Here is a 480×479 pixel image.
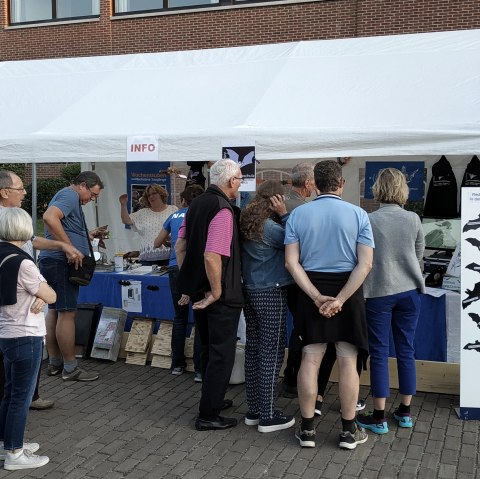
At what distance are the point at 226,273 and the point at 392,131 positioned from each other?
169cm

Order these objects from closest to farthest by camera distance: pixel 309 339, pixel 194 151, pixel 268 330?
pixel 309 339 < pixel 268 330 < pixel 194 151

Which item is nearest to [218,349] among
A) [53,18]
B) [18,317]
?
[18,317]

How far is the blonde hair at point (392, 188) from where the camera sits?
3760 millimetres

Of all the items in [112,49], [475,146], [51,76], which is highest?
[112,49]

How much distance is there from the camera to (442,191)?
7.05 metres

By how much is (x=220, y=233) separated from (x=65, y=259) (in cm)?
175

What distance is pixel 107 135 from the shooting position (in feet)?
16.5

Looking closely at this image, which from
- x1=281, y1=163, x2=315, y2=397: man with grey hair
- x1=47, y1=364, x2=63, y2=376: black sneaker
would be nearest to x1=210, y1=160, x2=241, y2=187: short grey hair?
x1=281, y1=163, x2=315, y2=397: man with grey hair

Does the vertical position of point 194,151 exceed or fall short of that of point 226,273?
it exceeds it

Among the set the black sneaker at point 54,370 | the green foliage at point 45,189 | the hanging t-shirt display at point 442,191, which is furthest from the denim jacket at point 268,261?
the green foliage at point 45,189

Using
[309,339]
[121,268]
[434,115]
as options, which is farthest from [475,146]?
[121,268]

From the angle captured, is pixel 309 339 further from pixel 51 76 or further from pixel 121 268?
pixel 51 76

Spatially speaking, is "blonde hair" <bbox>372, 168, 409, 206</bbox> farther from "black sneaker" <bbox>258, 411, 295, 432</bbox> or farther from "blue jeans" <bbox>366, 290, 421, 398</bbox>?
"black sneaker" <bbox>258, 411, 295, 432</bbox>

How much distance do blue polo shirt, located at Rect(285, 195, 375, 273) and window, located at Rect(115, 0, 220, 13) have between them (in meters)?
10.3
